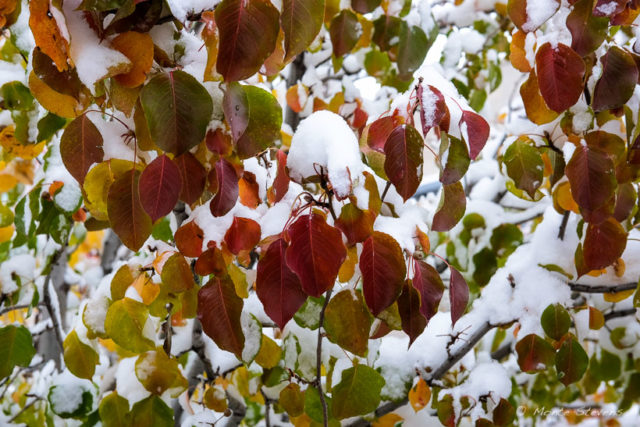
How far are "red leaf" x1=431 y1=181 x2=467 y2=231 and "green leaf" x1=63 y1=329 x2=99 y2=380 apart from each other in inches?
20.5

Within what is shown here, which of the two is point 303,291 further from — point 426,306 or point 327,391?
point 327,391

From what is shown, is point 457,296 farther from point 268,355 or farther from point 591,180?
point 268,355

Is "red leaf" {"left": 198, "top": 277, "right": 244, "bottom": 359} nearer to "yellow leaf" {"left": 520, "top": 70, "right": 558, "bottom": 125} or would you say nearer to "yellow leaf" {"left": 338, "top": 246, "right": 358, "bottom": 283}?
"yellow leaf" {"left": 338, "top": 246, "right": 358, "bottom": 283}

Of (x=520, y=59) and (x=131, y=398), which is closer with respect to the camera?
(x=520, y=59)

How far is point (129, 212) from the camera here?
A: 53 centimetres

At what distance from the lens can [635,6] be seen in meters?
0.59

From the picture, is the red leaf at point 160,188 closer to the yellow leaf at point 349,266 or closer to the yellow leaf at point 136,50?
the yellow leaf at point 136,50

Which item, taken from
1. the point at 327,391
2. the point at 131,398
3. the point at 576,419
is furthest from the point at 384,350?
the point at 576,419

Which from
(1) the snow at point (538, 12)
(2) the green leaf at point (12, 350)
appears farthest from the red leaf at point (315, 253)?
(2) the green leaf at point (12, 350)

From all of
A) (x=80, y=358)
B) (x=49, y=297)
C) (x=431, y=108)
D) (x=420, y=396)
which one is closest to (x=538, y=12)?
(x=431, y=108)

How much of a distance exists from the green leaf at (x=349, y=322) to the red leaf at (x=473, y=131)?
190mm

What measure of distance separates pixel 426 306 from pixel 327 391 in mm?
434

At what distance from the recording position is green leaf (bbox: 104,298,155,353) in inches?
25.8

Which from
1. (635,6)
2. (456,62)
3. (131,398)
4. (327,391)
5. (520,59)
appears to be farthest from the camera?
(456,62)
